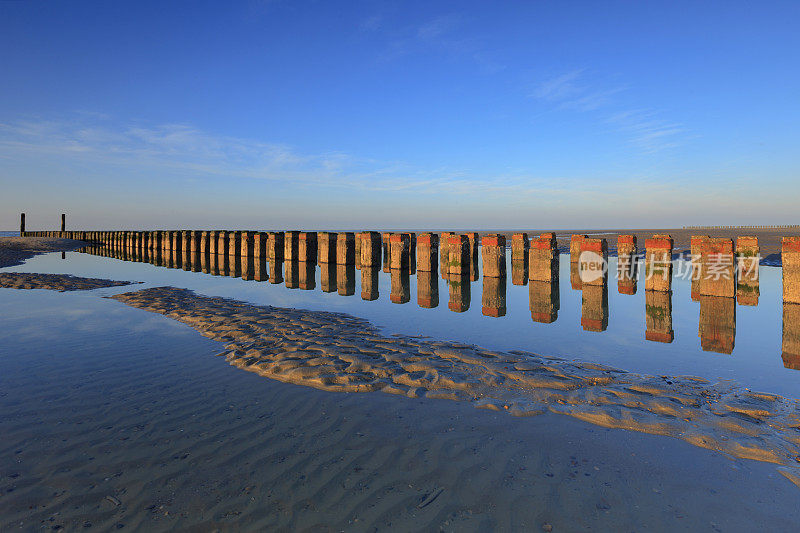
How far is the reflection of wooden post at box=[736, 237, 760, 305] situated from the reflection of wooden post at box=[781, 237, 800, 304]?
1.50 feet

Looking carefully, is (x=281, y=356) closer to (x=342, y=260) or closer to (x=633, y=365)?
(x=633, y=365)

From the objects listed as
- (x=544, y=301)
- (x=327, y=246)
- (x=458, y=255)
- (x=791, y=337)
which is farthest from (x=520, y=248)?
(x=791, y=337)

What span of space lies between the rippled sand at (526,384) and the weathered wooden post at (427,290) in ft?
8.83

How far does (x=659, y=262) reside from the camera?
7.66m

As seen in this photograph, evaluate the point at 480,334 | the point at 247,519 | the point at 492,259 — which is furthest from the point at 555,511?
the point at 492,259

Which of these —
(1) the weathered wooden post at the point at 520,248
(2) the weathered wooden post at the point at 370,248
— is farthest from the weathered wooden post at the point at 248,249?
(1) the weathered wooden post at the point at 520,248

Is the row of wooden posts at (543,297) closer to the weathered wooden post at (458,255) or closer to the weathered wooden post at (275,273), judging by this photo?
the weathered wooden post at (275,273)

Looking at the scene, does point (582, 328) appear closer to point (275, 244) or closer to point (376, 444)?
point (376, 444)

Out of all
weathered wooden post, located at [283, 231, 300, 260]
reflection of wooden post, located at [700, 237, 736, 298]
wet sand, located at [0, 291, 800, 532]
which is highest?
weathered wooden post, located at [283, 231, 300, 260]

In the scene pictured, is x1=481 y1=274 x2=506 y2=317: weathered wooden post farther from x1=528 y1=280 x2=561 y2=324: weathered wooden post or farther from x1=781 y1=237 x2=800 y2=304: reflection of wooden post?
x1=781 y1=237 x2=800 y2=304: reflection of wooden post

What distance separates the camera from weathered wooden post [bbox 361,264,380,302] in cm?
986

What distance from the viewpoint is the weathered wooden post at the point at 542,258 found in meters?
9.36

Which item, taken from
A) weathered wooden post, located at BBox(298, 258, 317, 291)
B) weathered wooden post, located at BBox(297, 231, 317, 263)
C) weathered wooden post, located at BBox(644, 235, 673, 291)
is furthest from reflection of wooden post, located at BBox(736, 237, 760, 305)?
weathered wooden post, located at BBox(297, 231, 317, 263)

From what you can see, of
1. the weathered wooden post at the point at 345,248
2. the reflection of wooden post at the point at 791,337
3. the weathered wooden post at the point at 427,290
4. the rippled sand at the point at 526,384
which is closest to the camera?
the rippled sand at the point at 526,384
